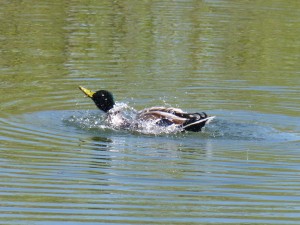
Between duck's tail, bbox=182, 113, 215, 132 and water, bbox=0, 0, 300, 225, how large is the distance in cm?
→ 12

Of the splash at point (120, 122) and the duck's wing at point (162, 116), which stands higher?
the duck's wing at point (162, 116)

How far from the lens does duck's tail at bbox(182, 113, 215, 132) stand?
1356cm

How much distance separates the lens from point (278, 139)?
13.6m

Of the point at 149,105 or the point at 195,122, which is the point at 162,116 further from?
the point at 149,105

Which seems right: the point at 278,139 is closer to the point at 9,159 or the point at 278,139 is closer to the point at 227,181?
the point at 227,181

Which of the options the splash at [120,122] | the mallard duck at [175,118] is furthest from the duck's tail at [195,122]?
the splash at [120,122]

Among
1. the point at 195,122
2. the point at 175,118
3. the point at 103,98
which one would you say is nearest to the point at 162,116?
the point at 175,118

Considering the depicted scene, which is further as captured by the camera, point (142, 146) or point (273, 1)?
point (273, 1)

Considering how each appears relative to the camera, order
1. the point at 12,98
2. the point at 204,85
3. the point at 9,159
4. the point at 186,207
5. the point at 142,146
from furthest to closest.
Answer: the point at 204,85, the point at 12,98, the point at 142,146, the point at 9,159, the point at 186,207

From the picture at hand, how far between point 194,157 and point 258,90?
4681mm

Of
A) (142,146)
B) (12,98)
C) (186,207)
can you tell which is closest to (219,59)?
(12,98)

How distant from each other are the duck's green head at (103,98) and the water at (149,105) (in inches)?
8.9

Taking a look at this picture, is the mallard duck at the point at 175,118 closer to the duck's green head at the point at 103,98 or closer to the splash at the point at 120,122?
the splash at the point at 120,122

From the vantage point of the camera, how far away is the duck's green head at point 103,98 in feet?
48.6
